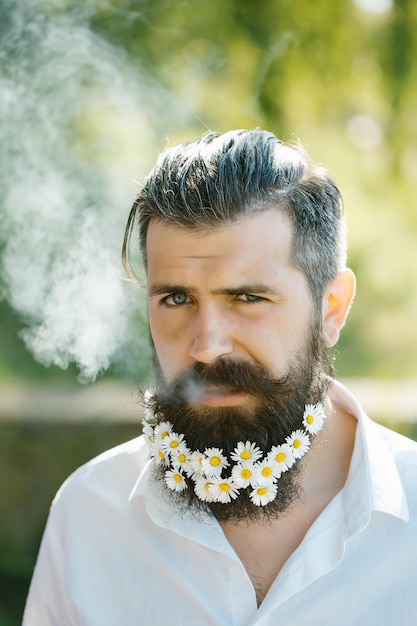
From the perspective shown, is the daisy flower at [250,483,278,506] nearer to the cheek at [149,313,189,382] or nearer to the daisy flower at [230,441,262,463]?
the daisy flower at [230,441,262,463]

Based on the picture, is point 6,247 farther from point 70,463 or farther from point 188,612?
Result: point 188,612

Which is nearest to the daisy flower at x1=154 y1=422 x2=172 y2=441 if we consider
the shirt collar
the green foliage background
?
the shirt collar

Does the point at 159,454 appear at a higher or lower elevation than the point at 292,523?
higher

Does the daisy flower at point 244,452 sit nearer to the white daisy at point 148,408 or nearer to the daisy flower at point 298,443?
the daisy flower at point 298,443

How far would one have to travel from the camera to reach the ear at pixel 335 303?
1995 millimetres

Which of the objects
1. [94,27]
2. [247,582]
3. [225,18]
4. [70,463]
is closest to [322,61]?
[225,18]

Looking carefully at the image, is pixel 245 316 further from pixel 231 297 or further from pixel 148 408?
pixel 148 408

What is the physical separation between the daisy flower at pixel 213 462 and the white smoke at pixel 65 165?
87cm

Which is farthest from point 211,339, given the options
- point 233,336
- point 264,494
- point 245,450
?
point 264,494

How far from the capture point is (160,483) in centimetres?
193

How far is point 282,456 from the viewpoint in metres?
1.82

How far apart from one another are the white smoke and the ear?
88cm

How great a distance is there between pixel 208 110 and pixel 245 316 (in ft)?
8.51

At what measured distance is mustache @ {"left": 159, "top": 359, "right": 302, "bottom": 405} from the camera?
1764 mm
